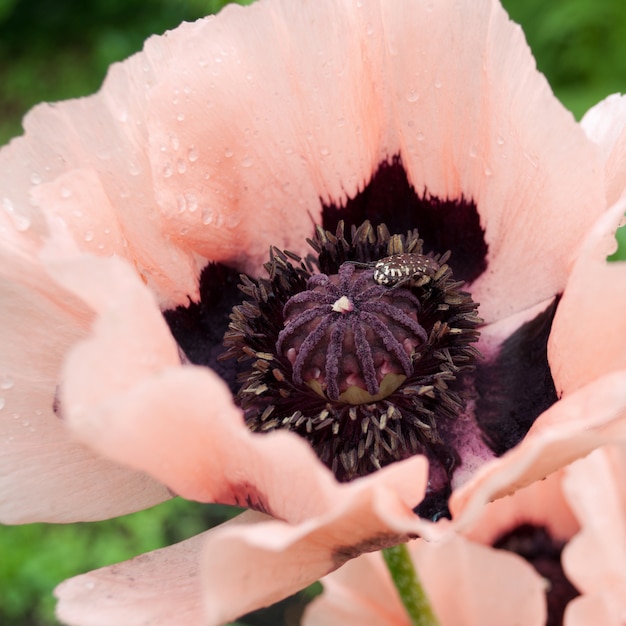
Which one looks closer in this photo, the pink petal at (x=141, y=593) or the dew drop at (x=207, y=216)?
the pink petal at (x=141, y=593)

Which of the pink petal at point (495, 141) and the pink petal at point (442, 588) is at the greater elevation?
the pink petal at point (495, 141)

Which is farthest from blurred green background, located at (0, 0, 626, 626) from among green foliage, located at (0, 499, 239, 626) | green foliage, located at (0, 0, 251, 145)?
green foliage, located at (0, 0, 251, 145)

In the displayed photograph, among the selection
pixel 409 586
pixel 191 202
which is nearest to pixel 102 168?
pixel 191 202

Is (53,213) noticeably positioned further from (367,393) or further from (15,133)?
(15,133)

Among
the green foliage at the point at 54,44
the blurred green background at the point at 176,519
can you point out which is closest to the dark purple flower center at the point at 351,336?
the blurred green background at the point at 176,519

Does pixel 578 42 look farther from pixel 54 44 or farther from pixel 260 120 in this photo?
pixel 54 44

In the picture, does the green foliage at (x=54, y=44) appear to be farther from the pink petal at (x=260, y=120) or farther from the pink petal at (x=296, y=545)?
the pink petal at (x=296, y=545)
